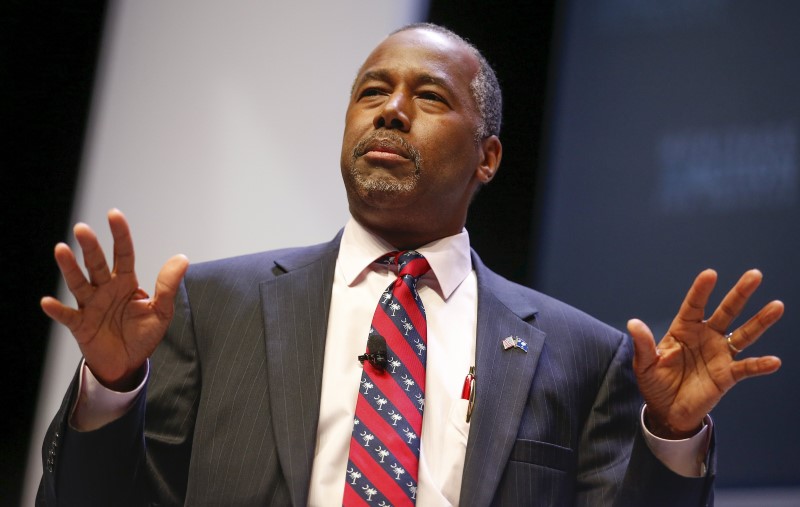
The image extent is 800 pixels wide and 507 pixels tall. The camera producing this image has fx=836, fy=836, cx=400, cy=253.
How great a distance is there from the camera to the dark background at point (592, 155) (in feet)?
7.58

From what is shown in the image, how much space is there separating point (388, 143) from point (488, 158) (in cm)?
44

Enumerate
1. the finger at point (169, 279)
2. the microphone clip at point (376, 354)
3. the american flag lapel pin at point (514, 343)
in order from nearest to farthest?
the finger at point (169, 279) → the microphone clip at point (376, 354) → the american flag lapel pin at point (514, 343)

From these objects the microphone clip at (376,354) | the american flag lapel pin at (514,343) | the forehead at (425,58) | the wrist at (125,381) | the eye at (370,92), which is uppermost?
the forehead at (425,58)

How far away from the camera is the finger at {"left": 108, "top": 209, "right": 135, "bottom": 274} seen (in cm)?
143

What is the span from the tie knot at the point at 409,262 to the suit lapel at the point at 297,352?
5.6 inches

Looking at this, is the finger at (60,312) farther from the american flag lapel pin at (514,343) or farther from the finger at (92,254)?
the american flag lapel pin at (514,343)

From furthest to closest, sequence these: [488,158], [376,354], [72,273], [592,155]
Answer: [592,155] < [488,158] < [376,354] < [72,273]

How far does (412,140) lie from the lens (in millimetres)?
2088

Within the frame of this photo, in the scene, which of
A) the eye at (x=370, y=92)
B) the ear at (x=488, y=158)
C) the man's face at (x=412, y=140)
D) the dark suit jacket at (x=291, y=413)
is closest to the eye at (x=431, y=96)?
the man's face at (x=412, y=140)

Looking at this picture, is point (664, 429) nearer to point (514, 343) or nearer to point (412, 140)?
point (514, 343)

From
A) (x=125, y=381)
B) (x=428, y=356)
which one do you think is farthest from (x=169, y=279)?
(x=428, y=356)

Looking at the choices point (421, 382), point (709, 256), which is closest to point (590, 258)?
point (709, 256)

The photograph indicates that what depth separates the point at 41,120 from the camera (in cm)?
236

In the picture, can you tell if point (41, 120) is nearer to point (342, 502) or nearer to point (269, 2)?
point (269, 2)
